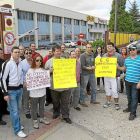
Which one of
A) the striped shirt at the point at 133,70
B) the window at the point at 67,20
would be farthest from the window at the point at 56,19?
the striped shirt at the point at 133,70

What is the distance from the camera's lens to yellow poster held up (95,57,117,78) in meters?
4.66

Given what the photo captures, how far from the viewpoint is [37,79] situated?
3.64m

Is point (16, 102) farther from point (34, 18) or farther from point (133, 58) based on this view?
point (34, 18)

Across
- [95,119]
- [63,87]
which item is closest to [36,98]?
[63,87]

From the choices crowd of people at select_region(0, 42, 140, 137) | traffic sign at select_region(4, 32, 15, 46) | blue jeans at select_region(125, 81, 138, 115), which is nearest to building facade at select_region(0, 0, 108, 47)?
traffic sign at select_region(4, 32, 15, 46)

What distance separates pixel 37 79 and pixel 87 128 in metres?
1.72

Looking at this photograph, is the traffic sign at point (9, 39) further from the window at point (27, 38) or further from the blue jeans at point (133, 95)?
the window at point (27, 38)

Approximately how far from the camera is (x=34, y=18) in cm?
3142

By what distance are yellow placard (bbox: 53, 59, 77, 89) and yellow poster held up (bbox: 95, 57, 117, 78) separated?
100cm

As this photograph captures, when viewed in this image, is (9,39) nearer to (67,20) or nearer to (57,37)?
(57,37)

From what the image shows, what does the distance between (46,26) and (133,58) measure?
1283 inches

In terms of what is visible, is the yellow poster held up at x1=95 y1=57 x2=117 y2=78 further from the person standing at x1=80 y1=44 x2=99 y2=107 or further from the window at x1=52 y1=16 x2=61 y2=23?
the window at x1=52 y1=16 x2=61 y2=23

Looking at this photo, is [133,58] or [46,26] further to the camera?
[46,26]

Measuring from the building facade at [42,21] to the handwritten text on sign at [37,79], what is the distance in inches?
912
